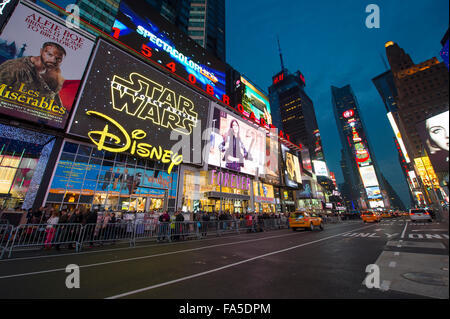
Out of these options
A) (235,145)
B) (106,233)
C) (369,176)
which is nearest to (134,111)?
(106,233)

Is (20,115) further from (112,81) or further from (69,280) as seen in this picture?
(69,280)

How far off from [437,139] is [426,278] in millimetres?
3417

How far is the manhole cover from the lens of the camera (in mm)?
3527

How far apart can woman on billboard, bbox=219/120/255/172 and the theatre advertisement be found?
17492mm

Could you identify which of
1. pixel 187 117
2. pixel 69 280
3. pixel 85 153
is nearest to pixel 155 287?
pixel 69 280

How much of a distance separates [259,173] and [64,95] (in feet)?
90.6

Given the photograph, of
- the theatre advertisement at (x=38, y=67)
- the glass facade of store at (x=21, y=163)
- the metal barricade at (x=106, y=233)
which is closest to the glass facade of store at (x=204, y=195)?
the metal barricade at (x=106, y=233)

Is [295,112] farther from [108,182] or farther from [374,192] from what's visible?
[108,182]

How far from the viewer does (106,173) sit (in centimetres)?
1720

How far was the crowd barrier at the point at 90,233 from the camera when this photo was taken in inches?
330

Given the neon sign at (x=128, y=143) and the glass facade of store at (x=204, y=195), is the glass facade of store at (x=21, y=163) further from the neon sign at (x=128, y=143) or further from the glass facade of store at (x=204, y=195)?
the glass facade of store at (x=204, y=195)

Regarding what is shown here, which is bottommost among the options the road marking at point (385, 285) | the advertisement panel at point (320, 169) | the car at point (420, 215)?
the road marking at point (385, 285)

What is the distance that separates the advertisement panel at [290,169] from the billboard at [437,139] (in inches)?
1566

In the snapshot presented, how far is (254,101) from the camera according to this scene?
1607 inches
